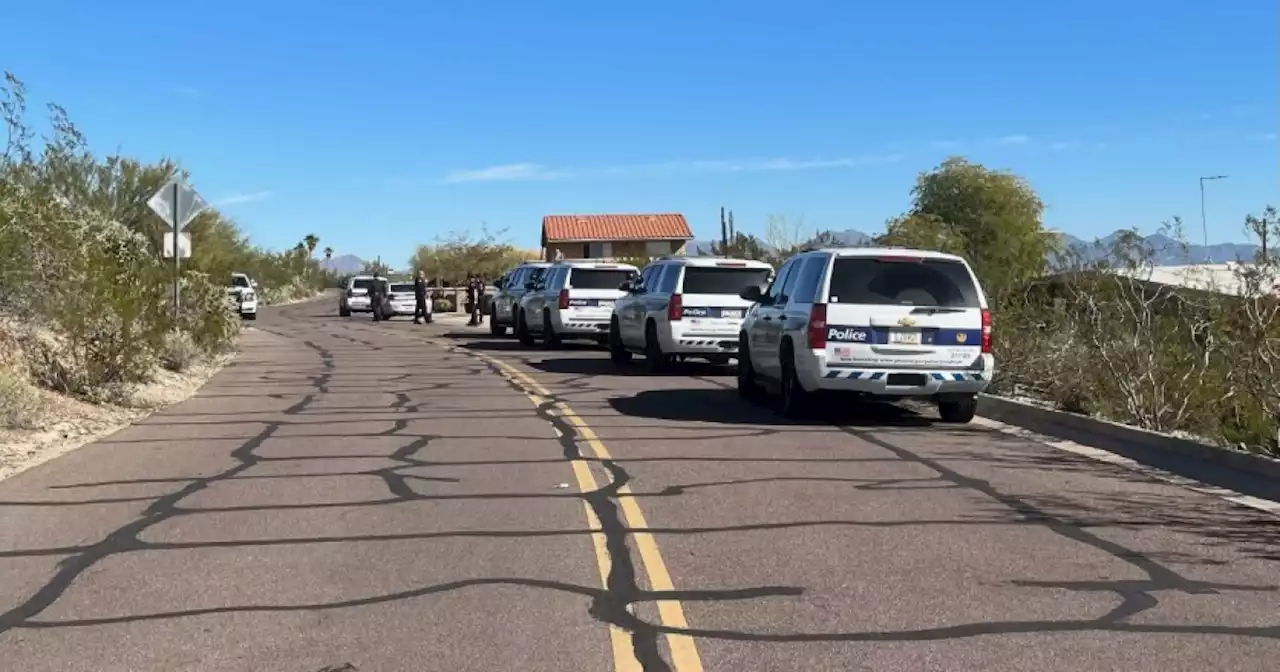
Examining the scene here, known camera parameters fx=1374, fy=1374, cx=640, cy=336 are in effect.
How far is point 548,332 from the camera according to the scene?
28.8m

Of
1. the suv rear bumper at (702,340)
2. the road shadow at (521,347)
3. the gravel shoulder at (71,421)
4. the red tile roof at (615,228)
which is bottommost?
the gravel shoulder at (71,421)

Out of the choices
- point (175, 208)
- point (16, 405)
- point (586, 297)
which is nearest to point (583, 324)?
point (586, 297)

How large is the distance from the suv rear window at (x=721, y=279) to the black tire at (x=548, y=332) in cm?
779

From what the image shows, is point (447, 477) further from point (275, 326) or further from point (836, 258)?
point (275, 326)

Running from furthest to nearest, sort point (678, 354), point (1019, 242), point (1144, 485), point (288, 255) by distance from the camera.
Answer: point (288, 255) < point (1019, 242) < point (678, 354) < point (1144, 485)

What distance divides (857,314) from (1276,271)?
13.1 ft

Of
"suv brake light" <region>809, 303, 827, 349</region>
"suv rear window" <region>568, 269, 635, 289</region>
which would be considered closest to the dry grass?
"suv brake light" <region>809, 303, 827, 349</region>

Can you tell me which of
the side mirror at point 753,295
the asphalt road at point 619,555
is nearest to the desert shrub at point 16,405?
the asphalt road at point 619,555

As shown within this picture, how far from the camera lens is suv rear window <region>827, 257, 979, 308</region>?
14.2m

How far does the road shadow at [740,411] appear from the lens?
15.0 m

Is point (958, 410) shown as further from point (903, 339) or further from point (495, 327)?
point (495, 327)

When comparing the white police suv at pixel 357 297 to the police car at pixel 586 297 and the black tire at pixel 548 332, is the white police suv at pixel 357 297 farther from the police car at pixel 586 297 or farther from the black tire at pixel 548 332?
the police car at pixel 586 297

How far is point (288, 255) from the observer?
102 m

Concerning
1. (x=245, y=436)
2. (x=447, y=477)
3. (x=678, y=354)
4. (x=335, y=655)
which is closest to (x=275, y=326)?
(x=678, y=354)
